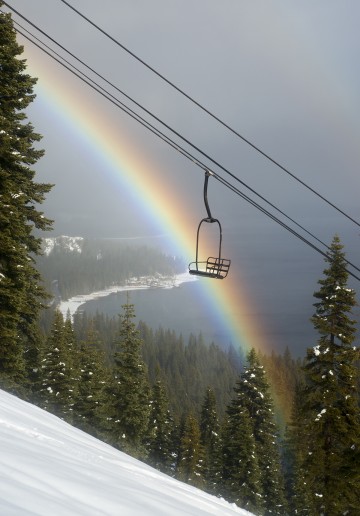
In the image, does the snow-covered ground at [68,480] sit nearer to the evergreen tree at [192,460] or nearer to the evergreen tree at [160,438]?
the evergreen tree at [192,460]

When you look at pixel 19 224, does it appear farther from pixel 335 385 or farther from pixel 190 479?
pixel 190 479

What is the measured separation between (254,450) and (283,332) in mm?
155434

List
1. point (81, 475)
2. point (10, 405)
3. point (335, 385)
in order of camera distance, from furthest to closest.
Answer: point (335, 385), point (10, 405), point (81, 475)

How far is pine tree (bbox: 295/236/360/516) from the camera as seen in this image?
17703 mm

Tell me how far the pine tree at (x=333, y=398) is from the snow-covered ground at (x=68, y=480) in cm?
1220

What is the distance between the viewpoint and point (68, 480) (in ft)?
12.9

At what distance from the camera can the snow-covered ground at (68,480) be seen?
3160 millimetres

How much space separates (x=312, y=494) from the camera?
1916cm

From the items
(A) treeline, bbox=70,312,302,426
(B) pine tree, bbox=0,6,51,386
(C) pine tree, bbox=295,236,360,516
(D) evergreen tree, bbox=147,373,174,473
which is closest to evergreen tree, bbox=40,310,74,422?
(D) evergreen tree, bbox=147,373,174,473

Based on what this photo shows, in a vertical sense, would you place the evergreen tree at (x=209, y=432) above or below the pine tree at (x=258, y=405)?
below

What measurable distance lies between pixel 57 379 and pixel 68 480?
2875 centimetres

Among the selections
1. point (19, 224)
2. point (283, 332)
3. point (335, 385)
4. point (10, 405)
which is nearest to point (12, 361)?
point (19, 224)

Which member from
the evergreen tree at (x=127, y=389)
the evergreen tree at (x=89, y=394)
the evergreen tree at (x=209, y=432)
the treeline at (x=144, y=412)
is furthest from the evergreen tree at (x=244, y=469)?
the evergreen tree at (x=89, y=394)

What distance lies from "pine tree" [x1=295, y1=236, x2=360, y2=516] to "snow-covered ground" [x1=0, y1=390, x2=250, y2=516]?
1220 cm
